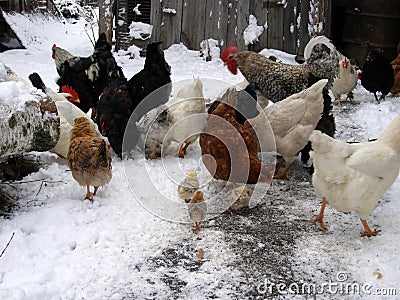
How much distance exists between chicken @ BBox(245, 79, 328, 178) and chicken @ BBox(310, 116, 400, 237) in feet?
4.12

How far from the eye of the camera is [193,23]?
1009 centimetres

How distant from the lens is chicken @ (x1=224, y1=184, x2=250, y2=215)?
4395mm

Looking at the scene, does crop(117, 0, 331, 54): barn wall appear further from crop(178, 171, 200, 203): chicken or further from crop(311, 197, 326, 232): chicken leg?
crop(311, 197, 326, 232): chicken leg

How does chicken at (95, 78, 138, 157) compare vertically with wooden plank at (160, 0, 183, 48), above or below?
below

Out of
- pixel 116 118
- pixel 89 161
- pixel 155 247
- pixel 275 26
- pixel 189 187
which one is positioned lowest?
pixel 155 247

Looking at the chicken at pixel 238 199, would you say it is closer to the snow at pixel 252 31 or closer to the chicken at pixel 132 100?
the chicken at pixel 132 100

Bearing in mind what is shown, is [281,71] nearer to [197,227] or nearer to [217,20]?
[197,227]

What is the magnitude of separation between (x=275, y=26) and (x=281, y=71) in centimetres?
400

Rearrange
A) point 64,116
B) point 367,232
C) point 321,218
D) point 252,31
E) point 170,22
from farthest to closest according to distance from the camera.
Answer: point 170,22, point 252,31, point 64,116, point 321,218, point 367,232

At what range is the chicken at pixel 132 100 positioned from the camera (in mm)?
5617

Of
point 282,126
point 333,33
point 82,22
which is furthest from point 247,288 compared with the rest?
point 82,22

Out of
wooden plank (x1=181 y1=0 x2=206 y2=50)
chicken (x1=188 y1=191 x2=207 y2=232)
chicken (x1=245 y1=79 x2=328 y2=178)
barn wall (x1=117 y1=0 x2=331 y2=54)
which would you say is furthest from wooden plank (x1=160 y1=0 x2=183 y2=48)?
chicken (x1=188 y1=191 x2=207 y2=232)

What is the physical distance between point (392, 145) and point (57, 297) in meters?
2.86

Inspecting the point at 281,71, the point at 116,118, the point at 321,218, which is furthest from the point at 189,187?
the point at 281,71
